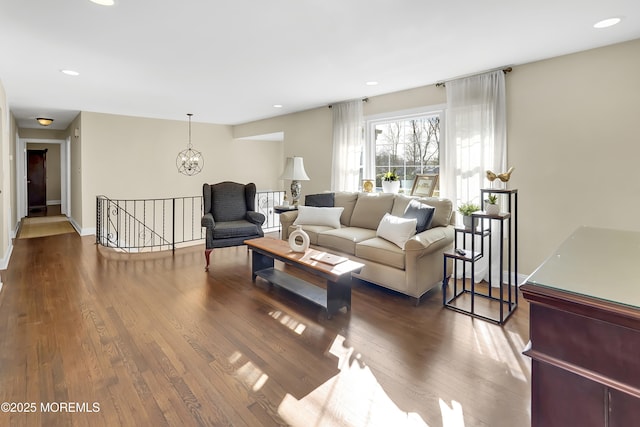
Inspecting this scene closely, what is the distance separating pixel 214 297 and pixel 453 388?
7.71 feet

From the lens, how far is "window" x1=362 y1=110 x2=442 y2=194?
15.0 feet

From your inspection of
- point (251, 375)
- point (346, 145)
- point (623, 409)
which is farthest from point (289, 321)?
point (346, 145)

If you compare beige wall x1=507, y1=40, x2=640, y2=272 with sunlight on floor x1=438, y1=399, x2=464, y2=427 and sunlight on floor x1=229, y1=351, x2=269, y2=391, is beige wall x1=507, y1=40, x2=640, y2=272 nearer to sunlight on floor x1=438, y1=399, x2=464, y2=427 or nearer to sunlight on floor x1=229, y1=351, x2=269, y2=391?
sunlight on floor x1=438, y1=399, x2=464, y2=427

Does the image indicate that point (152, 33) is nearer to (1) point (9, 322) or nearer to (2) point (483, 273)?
(1) point (9, 322)

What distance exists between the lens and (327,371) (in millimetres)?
2168

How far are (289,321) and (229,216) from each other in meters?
2.67

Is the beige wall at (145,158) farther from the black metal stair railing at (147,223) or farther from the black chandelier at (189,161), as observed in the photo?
the black metal stair railing at (147,223)

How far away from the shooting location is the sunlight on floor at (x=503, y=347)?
2.20m

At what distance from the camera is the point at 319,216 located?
457 centimetres

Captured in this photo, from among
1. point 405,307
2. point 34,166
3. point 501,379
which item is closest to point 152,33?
point 405,307

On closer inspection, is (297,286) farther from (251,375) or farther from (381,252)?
(251,375)

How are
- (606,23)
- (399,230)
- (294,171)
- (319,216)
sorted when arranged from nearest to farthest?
(606,23) < (399,230) < (319,216) < (294,171)

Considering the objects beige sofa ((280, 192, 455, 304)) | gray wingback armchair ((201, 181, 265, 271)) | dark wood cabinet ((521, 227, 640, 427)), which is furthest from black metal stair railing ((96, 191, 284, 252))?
dark wood cabinet ((521, 227, 640, 427))

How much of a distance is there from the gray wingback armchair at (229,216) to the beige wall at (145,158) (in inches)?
120
